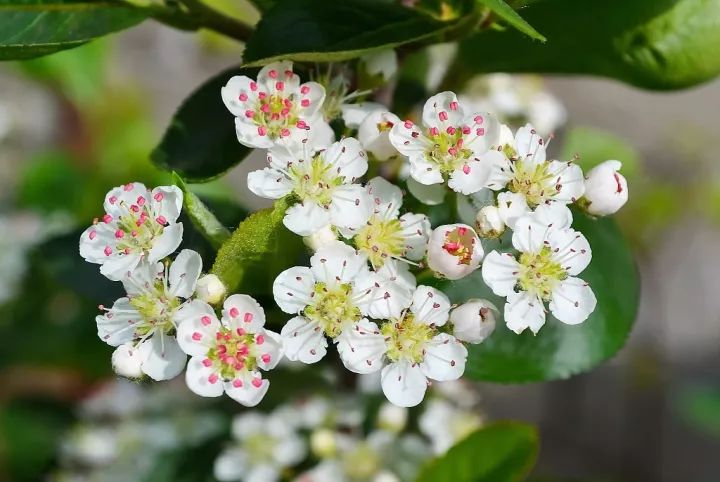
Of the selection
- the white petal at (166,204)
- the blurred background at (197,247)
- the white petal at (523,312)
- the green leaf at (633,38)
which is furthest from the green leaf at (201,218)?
the green leaf at (633,38)

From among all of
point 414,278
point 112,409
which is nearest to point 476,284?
point 414,278

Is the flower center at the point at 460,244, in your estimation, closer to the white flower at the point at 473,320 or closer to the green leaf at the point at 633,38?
the white flower at the point at 473,320

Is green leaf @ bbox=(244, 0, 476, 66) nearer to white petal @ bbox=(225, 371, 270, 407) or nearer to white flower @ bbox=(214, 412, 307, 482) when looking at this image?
white petal @ bbox=(225, 371, 270, 407)

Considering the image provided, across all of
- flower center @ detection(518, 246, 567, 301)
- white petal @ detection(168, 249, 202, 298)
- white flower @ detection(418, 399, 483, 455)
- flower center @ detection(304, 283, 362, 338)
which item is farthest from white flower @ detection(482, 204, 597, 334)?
white flower @ detection(418, 399, 483, 455)

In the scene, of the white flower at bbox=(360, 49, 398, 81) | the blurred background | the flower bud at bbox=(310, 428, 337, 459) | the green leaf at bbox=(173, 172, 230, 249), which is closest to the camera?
the green leaf at bbox=(173, 172, 230, 249)

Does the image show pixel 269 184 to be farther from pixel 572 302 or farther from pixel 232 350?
pixel 572 302
